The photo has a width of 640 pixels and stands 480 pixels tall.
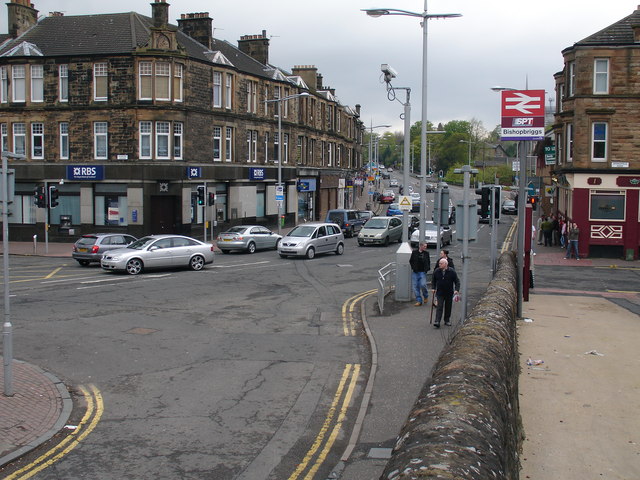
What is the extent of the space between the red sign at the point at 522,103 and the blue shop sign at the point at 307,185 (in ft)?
135

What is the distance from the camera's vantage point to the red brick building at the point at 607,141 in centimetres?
3366

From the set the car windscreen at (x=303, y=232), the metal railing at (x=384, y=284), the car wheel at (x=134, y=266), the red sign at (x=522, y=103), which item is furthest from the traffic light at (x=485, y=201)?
the car windscreen at (x=303, y=232)

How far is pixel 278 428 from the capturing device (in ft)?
30.6

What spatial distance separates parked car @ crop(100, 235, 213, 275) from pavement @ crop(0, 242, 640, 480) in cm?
1186

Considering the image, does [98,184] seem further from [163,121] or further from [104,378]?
[104,378]

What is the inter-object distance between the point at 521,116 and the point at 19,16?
37.9 m

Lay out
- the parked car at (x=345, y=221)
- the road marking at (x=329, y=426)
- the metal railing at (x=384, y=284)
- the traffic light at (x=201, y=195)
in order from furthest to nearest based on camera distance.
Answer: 1. the parked car at (x=345, y=221)
2. the traffic light at (x=201, y=195)
3. the metal railing at (x=384, y=284)
4. the road marking at (x=329, y=426)

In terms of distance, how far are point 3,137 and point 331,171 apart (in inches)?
1269

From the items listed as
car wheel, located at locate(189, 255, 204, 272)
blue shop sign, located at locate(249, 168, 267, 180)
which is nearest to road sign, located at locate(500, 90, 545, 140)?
car wheel, located at locate(189, 255, 204, 272)

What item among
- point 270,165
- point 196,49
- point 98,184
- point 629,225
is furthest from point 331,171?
point 629,225

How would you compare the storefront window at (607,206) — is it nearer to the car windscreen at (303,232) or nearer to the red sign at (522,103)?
the car windscreen at (303,232)

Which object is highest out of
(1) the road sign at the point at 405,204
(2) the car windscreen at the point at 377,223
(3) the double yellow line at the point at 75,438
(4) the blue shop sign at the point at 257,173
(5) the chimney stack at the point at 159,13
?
(5) the chimney stack at the point at 159,13

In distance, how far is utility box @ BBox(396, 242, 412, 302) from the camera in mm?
18828

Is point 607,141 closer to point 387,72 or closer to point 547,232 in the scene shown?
point 547,232
